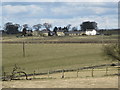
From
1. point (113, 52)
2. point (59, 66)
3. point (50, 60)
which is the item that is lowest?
point (59, 66)

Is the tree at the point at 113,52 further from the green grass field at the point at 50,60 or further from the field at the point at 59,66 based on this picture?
the green grass field at the point at 50,60

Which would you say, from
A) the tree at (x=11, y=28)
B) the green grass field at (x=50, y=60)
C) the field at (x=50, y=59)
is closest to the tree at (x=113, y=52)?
the field at (x=50, y=59)

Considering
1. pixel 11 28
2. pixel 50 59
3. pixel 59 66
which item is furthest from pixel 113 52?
pixel 11 28

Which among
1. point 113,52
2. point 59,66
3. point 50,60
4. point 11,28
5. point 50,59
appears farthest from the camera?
point 11,28

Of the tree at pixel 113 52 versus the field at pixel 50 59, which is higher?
the tree at pixel 113 52

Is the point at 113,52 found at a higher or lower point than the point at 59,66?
higher

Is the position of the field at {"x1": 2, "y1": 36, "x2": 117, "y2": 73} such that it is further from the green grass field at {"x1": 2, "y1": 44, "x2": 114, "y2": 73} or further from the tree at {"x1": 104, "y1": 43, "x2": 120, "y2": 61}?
the tree at {"x1": 104, "y1": 43, "x2": 120, "y2": 61}

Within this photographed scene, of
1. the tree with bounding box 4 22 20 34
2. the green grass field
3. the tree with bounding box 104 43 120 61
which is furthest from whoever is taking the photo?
the tree with bounding box 4 22 20 34

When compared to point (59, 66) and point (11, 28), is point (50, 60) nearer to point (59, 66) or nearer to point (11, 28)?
point (59, 66)

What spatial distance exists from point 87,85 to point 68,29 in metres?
149

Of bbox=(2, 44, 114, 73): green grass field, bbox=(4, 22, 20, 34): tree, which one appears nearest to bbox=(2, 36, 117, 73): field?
bbox=(2, 44, 114, 73): green grass field

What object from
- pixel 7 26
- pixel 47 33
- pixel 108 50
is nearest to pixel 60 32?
pixel 47 33

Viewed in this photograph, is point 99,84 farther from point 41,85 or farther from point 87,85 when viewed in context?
point 41,85

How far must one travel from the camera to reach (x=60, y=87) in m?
10.5
